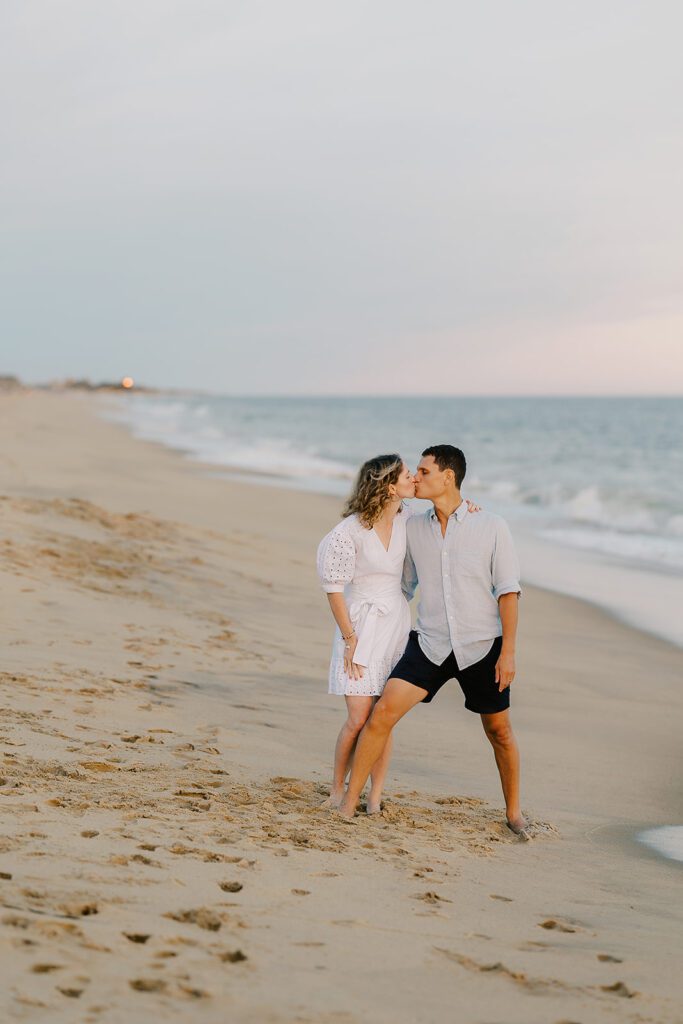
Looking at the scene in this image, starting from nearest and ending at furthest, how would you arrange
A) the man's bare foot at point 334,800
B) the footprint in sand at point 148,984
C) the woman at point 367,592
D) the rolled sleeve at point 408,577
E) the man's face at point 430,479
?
the footprint in sand at point 148,984 → the man's face at point 430,479 → the woman at point 367,592 → the man's bare foot at point 334,800 → the rolled sleeve at point 408,577

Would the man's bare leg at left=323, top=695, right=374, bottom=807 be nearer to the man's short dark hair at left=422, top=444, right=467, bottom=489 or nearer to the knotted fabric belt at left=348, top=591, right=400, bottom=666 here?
the knotted fabric belt at left=348, top=591, right=400, bottom=666

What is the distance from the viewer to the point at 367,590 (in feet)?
16.5

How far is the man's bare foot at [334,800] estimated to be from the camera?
5.03m

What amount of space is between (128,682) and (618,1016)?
178 inches

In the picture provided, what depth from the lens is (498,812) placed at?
5.38 m

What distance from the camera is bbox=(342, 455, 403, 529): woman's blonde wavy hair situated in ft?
16.0

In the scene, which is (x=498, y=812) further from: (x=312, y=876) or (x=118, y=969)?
(x=118, y=969)

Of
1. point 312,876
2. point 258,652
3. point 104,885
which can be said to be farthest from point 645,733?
point 104,885

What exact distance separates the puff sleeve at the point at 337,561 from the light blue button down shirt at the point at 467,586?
388mm

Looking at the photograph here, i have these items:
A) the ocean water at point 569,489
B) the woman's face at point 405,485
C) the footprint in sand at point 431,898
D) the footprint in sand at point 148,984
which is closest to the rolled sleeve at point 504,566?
the woman's face at point 405,485

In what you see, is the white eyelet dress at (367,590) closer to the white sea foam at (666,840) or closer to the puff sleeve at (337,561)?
the puff sleeve at (337,561)

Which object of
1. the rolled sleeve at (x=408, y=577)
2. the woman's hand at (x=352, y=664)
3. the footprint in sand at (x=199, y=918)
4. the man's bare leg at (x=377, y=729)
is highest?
the rolled sleeve at (x=408, y=577)

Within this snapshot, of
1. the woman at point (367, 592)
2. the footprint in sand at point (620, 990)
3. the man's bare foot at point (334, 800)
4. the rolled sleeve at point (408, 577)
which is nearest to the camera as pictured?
the footprint in sand at point (620, 990)

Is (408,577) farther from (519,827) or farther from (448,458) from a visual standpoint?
(519,827)
